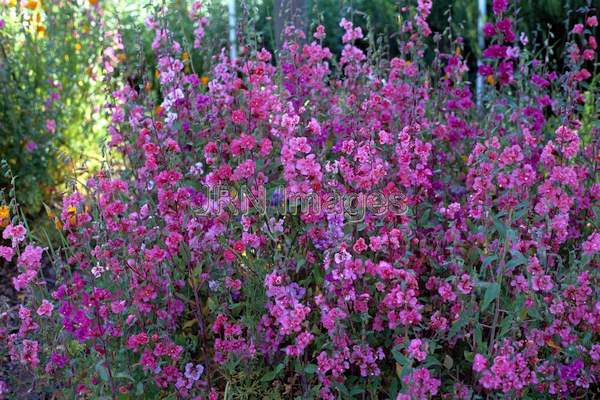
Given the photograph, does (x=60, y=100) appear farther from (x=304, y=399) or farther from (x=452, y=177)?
(x=304, y=399)

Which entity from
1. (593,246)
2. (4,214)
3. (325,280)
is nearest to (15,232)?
(4,214)

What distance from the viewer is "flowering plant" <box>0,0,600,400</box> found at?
2.29 meters

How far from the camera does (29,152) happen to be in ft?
16.3

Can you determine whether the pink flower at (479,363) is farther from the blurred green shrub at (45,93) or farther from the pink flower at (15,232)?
the blurred green shrub at (45,93)

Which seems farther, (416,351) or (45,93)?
(45,93)

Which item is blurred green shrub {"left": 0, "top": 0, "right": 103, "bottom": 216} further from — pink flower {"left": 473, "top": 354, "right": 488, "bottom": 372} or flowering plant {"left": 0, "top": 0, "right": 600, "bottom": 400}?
pink flower {"left": 473, "top": 354, "right": 488, "bottom": 372}

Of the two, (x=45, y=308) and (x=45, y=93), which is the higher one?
(x=45, y=93)

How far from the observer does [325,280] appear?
238 centimetres

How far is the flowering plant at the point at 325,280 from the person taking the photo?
2291mm

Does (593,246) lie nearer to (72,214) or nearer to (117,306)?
(117,306)

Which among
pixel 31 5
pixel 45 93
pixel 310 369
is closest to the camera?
pixel 310 369

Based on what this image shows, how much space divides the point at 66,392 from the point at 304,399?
0.85m

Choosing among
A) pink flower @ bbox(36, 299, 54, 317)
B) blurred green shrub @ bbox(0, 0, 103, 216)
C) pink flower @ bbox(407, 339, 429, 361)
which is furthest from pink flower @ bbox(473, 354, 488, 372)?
blurred green shrub @ bbox(0, 0, 103, 216)

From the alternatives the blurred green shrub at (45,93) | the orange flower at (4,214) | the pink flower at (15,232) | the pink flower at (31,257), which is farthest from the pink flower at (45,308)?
the blurred green shrub at (45,93)
